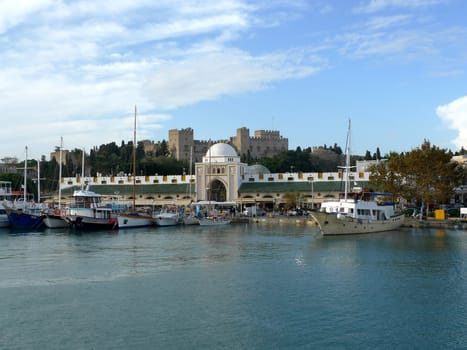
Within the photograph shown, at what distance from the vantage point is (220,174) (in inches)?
3686

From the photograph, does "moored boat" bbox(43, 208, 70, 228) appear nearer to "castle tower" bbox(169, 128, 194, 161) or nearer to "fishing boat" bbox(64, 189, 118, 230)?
"fishing boat" bbox(64, 189, 118, 230)

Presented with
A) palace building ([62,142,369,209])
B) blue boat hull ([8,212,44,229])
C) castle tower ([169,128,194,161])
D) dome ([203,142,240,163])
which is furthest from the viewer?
castle tower ([169,128,194,161])

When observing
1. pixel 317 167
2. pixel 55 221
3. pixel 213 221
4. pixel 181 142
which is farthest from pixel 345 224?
pixel 181 142

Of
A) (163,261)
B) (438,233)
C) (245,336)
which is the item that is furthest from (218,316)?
(438,233)

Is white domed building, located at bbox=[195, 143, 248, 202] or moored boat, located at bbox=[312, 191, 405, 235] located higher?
white domed building, located at bbox=[195, 143, 248, 202]

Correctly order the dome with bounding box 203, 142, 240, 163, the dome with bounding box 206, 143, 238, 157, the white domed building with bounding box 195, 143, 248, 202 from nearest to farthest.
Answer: the white domed building with bounding box 195, 143, 248, 202, the dome with bounding box 203, 142, 240, 163, the dome with bounding box 206, 143, 238, 157

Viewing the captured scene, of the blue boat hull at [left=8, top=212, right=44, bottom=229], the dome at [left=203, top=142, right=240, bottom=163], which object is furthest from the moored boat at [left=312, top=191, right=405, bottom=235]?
the dome at [left=203, top=142, right=240, bottom=163]

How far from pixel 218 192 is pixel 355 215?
4445 centimetres

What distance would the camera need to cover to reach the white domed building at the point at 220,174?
92.7 metres

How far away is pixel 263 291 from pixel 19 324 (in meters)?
10.6

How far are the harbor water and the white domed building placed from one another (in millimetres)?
48529

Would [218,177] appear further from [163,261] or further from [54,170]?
[163,261]

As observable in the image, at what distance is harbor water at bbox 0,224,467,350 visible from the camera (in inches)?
775

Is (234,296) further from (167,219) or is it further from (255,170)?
(255,170)
